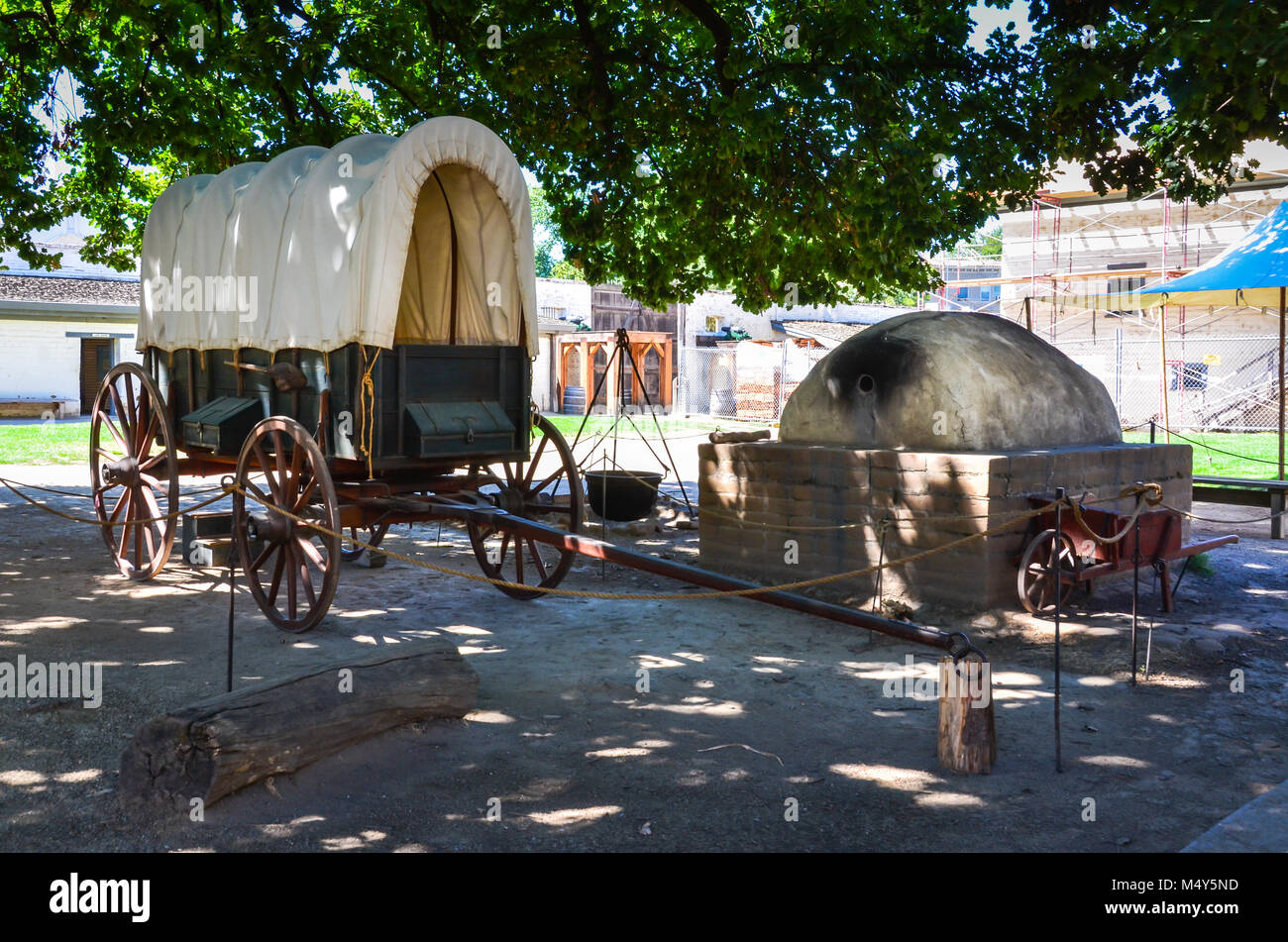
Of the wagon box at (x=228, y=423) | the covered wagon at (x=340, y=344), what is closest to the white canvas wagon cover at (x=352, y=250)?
the covered wagon at (x=340, y=344)

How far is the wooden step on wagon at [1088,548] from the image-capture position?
24.6ft

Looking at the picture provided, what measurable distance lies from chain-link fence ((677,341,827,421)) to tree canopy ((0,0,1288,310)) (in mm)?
17369

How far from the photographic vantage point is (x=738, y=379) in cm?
3192

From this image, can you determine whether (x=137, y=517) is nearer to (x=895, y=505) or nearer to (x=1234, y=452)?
(x=895, y=505)

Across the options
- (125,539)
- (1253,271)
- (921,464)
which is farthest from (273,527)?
(1253,271)

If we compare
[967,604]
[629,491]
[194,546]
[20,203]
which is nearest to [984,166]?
[967,604]

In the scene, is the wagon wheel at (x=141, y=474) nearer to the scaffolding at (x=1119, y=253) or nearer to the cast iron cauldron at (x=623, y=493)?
the cast iron cauldron at (x=623, y=493)

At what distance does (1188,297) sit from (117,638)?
55.5ft

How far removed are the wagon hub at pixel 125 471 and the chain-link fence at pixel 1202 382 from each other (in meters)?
22.4

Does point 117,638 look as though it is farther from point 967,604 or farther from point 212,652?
point 967,604

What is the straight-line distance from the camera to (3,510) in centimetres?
1323

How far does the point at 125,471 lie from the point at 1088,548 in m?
7.29

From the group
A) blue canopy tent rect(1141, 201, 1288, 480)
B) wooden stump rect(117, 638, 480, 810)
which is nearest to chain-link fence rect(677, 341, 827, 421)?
blue canopy tent rect(1141, 201, 1288, 480)

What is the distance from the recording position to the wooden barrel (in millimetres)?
36594
